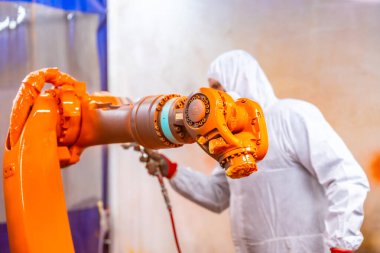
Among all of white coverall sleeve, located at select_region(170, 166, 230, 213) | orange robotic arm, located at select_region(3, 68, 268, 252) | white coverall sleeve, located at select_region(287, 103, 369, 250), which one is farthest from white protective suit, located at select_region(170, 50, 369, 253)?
orange robotic arm, located at select_region(3, 68, 268, 252)

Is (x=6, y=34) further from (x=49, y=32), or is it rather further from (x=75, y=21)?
(x=75, y=21)

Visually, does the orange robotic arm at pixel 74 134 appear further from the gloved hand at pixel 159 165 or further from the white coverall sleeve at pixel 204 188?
the white coverall sleeve at pixel 204 188

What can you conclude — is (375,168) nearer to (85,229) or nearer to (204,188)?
(204,188)

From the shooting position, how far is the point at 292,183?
1.42 metres

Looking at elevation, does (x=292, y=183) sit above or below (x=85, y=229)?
above

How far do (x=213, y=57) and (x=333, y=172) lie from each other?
809 mm

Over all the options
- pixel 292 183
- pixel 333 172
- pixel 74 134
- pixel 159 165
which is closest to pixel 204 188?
pixel 159 165

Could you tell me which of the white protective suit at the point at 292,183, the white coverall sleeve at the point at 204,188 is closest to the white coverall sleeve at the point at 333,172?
the white protective suit at the point at 292,183

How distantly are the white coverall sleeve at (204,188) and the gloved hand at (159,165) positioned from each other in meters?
0.03

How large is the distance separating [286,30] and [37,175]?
1.07 meters

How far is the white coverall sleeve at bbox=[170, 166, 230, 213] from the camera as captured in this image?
1.65 meters

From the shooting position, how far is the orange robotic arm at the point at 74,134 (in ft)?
2.56

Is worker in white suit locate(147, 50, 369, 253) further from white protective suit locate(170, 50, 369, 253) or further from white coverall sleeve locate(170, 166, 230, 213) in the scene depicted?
white coverall sleeve locate(170, 166, 230, 213)

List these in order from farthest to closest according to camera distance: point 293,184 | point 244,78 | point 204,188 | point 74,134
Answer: point 204,188
point 244,78
point 293,184
point 74,134
